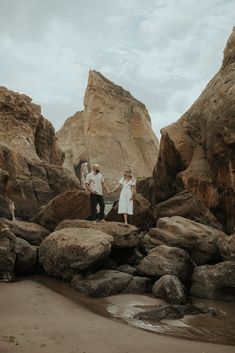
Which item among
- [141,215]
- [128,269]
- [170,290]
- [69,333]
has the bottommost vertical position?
[69,333]

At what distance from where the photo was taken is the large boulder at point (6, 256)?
9156 millimetres

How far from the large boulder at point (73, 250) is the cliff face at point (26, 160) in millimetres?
4553

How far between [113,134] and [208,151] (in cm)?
5202

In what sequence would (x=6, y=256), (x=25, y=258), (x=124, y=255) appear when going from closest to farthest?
1. (x=6, y=256)
2. (x=25, y=258)
3. (x=124, y=255)

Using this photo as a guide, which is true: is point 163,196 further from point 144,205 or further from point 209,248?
point 209,248

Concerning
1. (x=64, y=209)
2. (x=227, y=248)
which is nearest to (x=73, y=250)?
(x=227, y=248)

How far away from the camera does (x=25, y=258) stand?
33.0 feet

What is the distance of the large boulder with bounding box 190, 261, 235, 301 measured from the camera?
29.0 feet

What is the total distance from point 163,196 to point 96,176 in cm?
573

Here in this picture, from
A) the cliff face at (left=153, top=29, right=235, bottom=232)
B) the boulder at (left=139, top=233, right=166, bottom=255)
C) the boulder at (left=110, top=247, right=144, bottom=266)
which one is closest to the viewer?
the boulder at (left=110, top=247, right=144, bottom=266)

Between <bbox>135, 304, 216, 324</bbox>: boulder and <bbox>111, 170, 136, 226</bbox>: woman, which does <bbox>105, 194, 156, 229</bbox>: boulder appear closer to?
<bbox>111, 170, 136, 226</bbox>: woman

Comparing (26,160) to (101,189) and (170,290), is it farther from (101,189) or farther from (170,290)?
(170,290)

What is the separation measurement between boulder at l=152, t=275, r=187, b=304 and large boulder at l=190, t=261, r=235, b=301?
719 mm

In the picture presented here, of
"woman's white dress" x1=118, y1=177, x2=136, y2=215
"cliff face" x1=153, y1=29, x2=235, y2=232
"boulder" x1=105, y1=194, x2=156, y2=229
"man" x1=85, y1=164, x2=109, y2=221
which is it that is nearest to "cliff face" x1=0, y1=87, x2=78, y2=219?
"man" x1=85, y1=164, x2=109, y2=221
